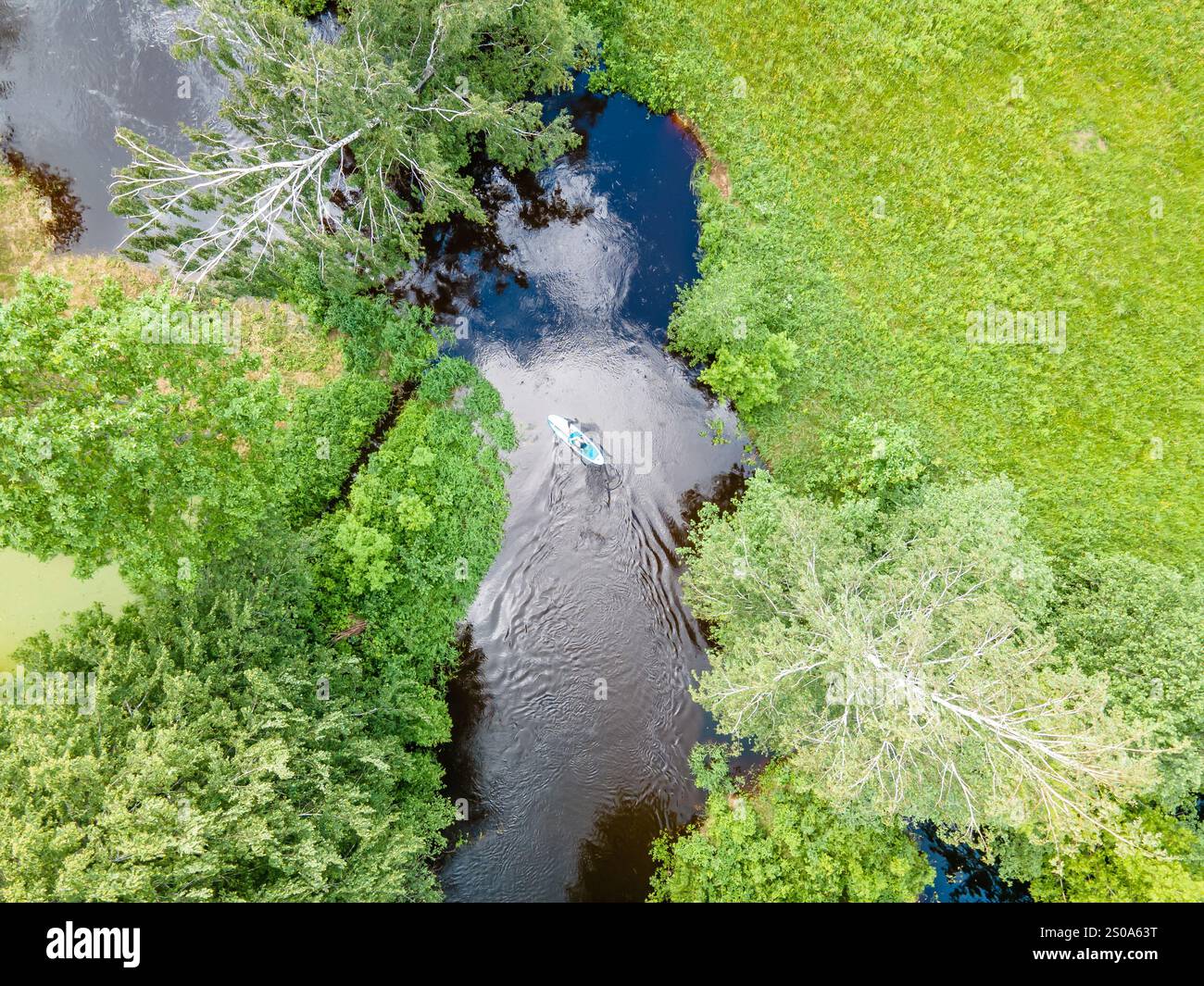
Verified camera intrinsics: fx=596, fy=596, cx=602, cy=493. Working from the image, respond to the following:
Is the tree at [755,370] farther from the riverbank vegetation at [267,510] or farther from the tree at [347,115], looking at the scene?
the tree at [347,115]

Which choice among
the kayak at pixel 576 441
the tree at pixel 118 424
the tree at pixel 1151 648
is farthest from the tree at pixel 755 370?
the tree at pixel 118 424

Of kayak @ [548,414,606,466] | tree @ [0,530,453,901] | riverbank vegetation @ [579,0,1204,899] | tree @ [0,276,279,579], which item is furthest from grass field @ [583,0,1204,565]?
tree @ [0,530,453,901]

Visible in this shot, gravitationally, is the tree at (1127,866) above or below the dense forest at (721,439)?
below

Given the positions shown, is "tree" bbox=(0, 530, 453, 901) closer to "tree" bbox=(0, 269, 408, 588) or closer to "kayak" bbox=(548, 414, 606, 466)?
"tree" bbox=(0, 269, 408, 588)

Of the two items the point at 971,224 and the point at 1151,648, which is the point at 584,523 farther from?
the point at 971,224

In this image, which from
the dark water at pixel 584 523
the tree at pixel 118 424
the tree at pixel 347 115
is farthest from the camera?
the dark water at pixel 584 523

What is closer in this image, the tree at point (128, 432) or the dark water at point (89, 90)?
the tree at point (128, 432)
